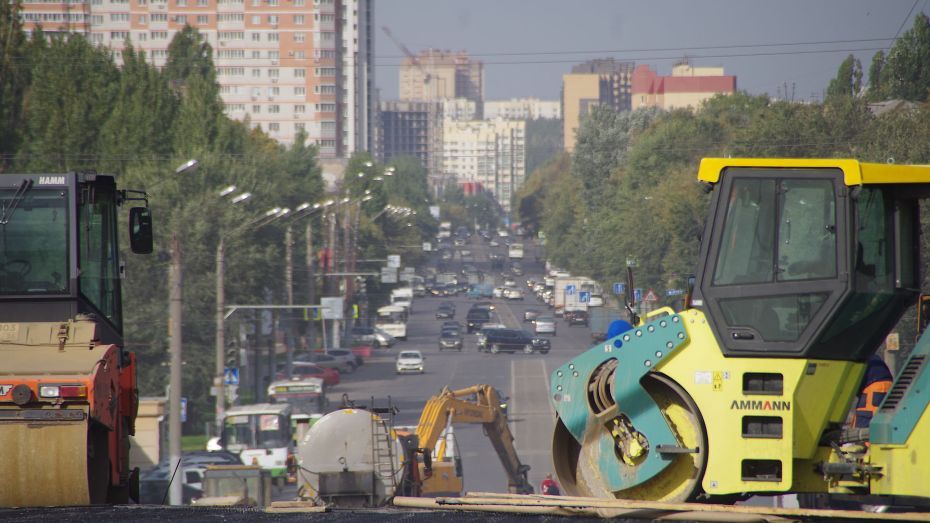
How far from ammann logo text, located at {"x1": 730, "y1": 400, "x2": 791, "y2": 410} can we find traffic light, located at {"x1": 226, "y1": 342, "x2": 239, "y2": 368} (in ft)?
113

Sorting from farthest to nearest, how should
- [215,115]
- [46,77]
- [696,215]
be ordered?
[215,115] < [46,77] < [696,215]

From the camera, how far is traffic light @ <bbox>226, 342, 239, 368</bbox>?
43281mm

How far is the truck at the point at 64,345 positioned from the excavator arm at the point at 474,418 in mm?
9276

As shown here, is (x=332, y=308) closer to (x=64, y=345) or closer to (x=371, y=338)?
(x=371, y=338)

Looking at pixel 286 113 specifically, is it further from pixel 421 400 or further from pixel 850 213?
pixel 850 213

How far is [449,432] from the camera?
73.2 ft

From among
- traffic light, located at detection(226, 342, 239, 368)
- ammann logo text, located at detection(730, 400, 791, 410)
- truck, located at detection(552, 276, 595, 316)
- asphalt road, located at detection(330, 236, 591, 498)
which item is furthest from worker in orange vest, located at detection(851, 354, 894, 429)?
truck, located at detection(552, 276, 595, 316)

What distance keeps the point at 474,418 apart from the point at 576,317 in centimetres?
3198

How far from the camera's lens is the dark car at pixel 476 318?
62250 millimetres

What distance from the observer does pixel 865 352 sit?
9.10 meters

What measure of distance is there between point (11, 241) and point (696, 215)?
32.9 metres

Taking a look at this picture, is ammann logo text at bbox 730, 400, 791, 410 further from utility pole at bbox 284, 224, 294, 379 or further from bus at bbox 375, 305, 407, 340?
bus at bbox 375, 305, 407, 340

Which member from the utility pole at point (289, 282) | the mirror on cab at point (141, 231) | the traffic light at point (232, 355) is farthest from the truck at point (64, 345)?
the utility pole at point (289, 282)

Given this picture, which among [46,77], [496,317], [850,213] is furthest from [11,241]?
[496,317]
